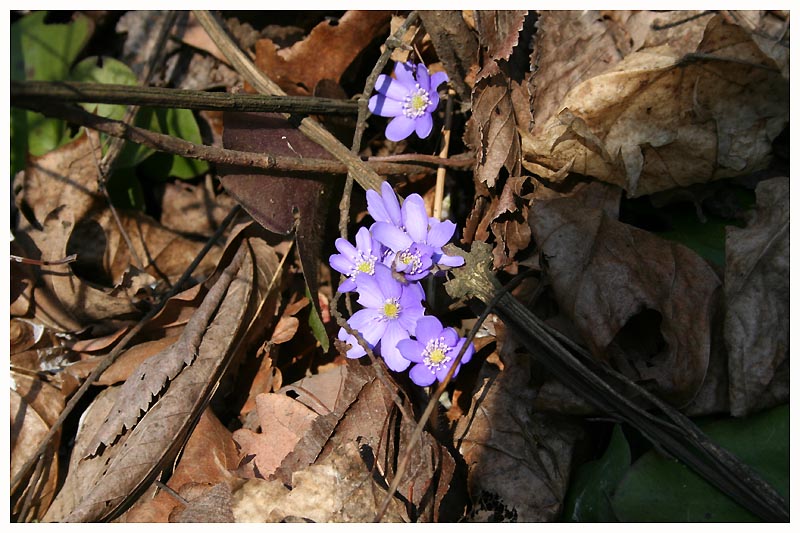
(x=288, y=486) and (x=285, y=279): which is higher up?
(x=285, y=279)

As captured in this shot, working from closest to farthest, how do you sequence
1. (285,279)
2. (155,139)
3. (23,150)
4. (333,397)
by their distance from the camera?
1. (155,139)
2. (333,397)
3. (285,279)
4. (23,150)

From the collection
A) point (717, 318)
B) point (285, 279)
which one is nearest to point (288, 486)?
point (285, 279)

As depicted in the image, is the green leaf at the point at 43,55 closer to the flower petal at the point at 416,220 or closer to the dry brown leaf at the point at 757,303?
the flower petal at the point at 416,220

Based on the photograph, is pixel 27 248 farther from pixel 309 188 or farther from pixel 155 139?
pixel 309 188

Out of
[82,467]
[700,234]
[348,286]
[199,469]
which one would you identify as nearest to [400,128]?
[348,286]

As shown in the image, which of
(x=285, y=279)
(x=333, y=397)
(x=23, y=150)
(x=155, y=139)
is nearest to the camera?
(x=155, y=139)

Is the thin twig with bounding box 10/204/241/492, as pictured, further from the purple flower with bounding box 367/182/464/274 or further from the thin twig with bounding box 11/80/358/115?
the purple flower with bounding box 367/182/464/274
